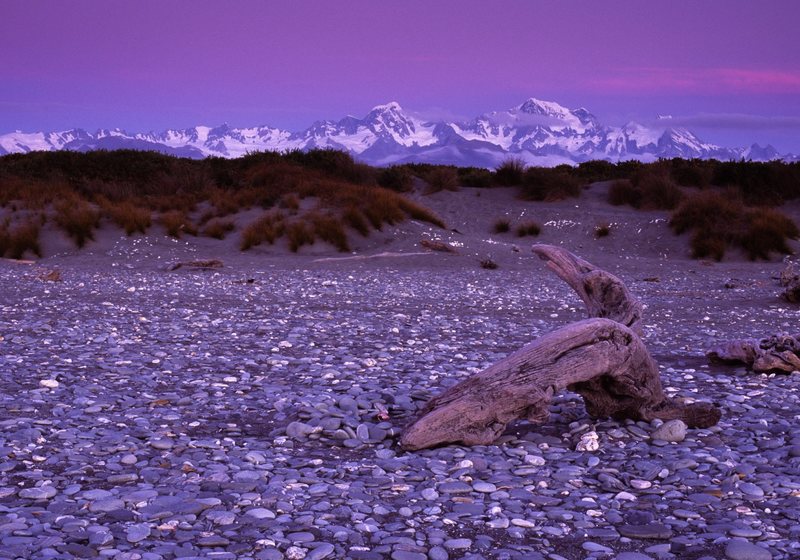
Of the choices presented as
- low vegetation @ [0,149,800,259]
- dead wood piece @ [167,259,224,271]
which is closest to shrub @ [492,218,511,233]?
low vegetation @ [0,149,800,259]


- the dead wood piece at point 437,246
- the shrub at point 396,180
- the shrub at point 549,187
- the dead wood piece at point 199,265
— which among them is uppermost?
the shrub at point 396,180

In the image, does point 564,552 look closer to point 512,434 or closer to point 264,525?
point 264,525

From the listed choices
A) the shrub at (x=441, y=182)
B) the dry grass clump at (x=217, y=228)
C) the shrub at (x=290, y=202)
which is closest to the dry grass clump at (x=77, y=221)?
the dry grass clump at (x=217, y=228)

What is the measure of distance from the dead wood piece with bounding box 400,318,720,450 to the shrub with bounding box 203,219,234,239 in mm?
21854

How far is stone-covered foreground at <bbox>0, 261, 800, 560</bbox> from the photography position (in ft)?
14.4

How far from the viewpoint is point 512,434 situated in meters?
6.55

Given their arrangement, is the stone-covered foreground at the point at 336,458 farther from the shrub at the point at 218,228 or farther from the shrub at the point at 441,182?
the shrub at the point at 441,182

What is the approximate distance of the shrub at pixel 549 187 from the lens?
3588 cm

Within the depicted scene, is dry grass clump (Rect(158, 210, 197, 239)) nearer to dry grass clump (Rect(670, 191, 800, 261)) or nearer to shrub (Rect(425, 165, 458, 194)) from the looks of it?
shrub (Rect(425, 165, 458, 194))

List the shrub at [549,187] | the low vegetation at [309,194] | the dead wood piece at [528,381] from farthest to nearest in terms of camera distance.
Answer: the shrub at [549,187]
the low vegetation at [309,194]
the dead wood piece at [528,381]

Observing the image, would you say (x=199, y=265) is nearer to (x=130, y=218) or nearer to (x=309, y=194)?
(x=130, y=218)

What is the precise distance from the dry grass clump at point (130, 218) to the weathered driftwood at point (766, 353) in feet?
70.2

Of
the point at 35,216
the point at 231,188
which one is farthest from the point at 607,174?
the point at 35,216

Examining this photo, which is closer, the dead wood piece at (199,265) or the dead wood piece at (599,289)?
the dead wood piece at (599,289)
